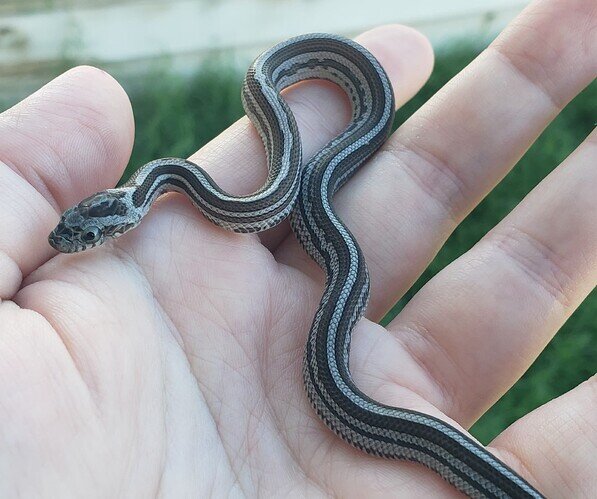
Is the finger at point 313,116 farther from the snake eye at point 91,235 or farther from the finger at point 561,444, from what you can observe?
the finger at point 561,444

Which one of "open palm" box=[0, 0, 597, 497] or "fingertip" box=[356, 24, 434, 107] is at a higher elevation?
"fingertip" box=[356, 24, 434, 107]

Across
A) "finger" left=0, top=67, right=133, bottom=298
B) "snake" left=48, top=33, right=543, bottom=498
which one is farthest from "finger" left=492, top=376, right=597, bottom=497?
"finger" left=0, top=67, right=133, bottom=298

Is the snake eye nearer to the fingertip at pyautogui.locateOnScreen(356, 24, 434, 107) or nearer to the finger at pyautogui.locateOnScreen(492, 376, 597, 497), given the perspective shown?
the finger at pyautogui.locateOnScreen(492, 376, 597, 497)

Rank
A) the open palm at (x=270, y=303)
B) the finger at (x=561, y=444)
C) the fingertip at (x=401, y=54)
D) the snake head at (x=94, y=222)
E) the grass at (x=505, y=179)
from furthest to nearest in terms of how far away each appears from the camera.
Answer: the grass at (x=505, y=179) → the fingertip at (x=401, y=54) → the snake head at (x=94, y=222) → the finger at (x=561, y=444) → the open palm at (x=270, y=303)

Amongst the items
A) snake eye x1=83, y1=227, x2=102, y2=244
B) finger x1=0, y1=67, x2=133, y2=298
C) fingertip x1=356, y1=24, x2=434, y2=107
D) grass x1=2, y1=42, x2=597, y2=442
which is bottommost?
grass x1=2, y1=42, x2=597, y2=442

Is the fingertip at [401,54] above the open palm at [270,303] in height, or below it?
above

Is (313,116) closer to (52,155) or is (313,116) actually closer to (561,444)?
(52,155)

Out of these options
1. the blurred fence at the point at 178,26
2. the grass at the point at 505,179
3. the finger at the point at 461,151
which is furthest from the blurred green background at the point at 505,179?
the finger at the point at 461,151
